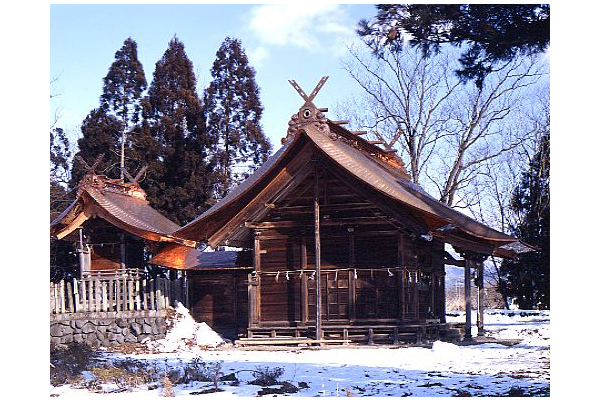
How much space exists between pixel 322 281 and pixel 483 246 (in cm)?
413

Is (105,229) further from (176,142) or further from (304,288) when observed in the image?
(176,142)

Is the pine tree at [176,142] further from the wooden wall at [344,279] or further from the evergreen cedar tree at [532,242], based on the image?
the wooden wall at [344,279]

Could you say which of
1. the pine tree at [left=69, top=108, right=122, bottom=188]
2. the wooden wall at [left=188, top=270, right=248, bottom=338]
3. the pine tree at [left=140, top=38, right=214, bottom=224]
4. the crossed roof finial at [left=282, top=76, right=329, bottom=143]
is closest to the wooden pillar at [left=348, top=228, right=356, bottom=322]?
the crossed roof finial at [left=282, top=76, right=329, bottom=143]

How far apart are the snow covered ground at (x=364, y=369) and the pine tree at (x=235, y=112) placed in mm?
16473

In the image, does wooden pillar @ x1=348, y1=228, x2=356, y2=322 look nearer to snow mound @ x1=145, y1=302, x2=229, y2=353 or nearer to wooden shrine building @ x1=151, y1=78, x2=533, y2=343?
wooden shrine building @ x1=151, y1=78, x2=533, y2=343

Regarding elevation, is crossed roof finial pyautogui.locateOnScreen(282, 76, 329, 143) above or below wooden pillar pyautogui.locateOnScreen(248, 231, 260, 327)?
above

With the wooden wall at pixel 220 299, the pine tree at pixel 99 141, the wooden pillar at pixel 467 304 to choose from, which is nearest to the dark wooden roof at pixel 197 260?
the wooden wall at pixel 220 299

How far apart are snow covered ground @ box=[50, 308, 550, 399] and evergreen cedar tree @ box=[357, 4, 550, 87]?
447 cm

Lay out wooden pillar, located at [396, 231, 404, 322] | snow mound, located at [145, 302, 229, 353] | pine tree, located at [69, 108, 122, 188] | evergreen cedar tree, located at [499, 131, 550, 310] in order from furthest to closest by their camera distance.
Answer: pine tree, located at [69, 108, 122, 188]
evergreen cedar tree, located at [499, 131, 550, 310]
snow mound, located at [145, 302, 229, 353]
wooden pillar, located at [396, 231, 404, 322]

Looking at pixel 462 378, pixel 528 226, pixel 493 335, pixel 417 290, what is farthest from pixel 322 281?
pixel 528 226

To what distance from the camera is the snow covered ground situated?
35.4 ft

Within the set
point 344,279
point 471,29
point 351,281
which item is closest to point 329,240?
point 344,279

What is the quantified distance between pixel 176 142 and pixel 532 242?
1603 cm

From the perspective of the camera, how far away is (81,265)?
22922mm
